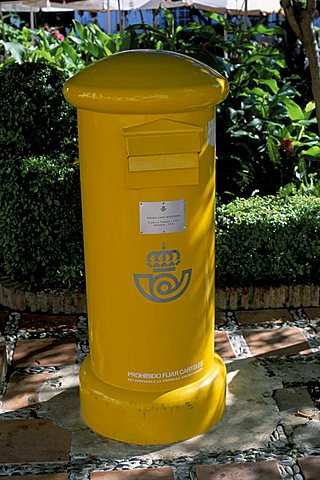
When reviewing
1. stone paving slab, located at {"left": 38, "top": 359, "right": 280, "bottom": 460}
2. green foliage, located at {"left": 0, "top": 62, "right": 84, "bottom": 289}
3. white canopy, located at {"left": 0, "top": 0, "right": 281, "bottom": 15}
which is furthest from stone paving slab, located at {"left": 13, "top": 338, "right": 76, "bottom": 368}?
white canopy, located at {"left": 0, "top": 0, "right": 281, "bottom": 15}

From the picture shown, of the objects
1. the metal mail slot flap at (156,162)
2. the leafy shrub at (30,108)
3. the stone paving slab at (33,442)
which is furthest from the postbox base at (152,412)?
the leafy shrub at (30,108)

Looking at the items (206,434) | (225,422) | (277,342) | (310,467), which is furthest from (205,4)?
(310,467)

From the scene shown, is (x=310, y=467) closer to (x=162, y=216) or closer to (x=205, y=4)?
(x=162, y=216)

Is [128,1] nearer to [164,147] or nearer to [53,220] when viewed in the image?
[53,220]

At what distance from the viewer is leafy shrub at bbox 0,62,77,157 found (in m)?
5.22

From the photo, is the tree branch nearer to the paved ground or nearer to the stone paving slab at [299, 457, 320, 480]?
the paved ground

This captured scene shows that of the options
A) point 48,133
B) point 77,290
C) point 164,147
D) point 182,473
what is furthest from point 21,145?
point 182,473

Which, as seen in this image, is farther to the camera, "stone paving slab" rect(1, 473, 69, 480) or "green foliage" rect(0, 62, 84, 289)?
"green foliage" rect(0, 62, 84, 289)

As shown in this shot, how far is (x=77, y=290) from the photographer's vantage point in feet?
17.3

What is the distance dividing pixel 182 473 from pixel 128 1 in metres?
10.2

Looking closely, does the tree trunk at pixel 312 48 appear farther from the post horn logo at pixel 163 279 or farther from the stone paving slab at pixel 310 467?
the stone paving slab at pixel 310 467

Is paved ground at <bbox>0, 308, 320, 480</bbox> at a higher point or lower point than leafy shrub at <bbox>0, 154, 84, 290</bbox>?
lower

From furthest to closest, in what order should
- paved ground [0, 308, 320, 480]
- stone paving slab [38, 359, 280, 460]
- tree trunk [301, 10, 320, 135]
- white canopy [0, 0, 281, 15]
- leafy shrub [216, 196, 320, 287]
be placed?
white canopy [0, 0, 281, 15]
leafy shrub [216, 196, 320, 287]
tree trunk [301, 10, 320, 135]
stone paving slab [38, 359, 280, 460]
paved ground [0, 308, 320, 480]

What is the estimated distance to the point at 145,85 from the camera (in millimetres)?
3311
